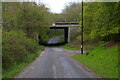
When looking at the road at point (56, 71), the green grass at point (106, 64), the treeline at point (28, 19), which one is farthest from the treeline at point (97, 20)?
the treeline at point (28, 19)

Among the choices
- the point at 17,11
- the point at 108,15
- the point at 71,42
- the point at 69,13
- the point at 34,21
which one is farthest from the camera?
the point at 69,13

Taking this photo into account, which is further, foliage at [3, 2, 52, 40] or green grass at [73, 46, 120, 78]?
foliage at [3, 2, 52, 40]

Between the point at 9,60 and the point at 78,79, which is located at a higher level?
the point at 9,60

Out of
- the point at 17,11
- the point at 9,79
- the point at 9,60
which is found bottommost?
the point at 9,79

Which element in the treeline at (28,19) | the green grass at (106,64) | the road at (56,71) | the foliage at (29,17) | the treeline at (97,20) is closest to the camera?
the treeline at (97,20)

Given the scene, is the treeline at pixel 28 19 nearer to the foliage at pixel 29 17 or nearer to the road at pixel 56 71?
the foliage at pixel 29 17

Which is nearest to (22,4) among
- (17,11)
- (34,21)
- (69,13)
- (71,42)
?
(17,11)

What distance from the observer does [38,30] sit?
130ft

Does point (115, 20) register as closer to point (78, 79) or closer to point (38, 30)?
point (78, 79)

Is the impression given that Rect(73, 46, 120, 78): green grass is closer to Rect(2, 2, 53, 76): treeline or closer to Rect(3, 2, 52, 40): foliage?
Rect(2, 2, 53, 76): treeline

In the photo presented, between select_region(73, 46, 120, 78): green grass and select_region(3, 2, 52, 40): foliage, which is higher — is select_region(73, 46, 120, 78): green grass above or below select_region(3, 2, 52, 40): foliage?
below

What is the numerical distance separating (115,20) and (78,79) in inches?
178

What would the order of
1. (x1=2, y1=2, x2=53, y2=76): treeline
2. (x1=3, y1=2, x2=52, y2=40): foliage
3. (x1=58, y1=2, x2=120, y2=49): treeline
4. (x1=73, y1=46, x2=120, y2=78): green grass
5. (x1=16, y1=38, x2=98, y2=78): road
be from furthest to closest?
1. (x1=3, y1=2, x2=52, y2=40): foliage
2. (x1=2, y1=2, x2=53, y2=76): treeline
3. (x1=73, y1=46, x2=120, y2=78): green grass
4. (x1=16, y1=38, x2=98, y2=78): road
5. (x1=58, y1=2, x2=120, y2=49): treeline

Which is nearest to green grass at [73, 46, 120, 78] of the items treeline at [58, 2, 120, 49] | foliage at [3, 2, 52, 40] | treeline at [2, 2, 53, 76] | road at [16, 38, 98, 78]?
road at [16, 38, 98, 78]
